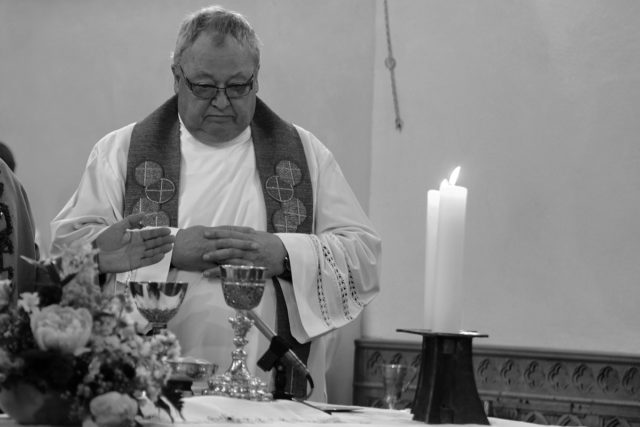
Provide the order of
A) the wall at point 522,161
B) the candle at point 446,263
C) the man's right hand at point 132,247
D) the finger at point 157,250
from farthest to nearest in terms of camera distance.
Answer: the wall at point 522,161 < the finger at point 157,250 < the man's right hand at point 132,247 < the candle at point 446,263

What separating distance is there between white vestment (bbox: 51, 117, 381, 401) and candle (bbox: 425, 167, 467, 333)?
1119 mm

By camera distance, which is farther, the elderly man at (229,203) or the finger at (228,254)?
the elderly man at (229,203)

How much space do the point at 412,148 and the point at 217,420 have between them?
4.39 metres

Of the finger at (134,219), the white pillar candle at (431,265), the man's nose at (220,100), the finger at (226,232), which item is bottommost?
the white pillar candle at (431,265)

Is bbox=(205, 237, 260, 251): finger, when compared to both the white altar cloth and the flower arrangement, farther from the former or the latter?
the flower arrangement

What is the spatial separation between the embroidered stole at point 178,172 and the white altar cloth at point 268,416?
4.77ft

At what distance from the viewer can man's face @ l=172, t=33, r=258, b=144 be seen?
4.38 m

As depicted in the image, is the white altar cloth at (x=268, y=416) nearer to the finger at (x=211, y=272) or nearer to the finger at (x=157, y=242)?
the finger at (x=157, y=242)

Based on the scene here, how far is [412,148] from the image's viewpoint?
7.11 metres

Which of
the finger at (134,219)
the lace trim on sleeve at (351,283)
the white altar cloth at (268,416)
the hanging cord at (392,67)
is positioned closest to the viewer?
the white altar cloth at (268,416)

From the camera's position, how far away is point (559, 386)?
6.48 metres

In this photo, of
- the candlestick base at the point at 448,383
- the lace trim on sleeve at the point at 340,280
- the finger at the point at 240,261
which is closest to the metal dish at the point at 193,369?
the candlestick base at the point at 448,383

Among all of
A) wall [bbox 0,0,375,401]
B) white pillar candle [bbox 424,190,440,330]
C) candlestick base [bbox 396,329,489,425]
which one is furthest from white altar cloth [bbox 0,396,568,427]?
wall [bbox 0,0,375,401]

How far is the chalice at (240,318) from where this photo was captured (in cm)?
311
